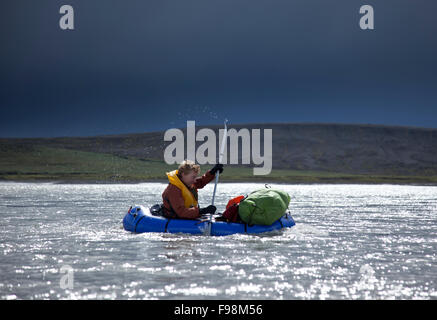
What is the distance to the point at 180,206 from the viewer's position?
1289 centimetres

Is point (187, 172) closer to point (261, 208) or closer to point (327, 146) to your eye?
point (261, 208)

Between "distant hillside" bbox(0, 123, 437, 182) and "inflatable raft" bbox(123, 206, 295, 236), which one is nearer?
"inflatable raft" bbox(123, 206, 295, 236)

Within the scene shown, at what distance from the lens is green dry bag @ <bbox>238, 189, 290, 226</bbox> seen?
12781 mm

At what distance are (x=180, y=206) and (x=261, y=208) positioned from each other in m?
2.24

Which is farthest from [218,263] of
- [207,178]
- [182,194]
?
[207,178]

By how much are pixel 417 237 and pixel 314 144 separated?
139899 mm

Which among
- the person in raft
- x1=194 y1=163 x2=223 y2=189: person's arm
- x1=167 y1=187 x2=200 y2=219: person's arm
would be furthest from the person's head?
x1=194 y1=163 x2=223 y2=189: person's arm

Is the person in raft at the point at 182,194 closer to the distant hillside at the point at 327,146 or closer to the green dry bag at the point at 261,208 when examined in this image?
the green dry bag at the point at 261,208

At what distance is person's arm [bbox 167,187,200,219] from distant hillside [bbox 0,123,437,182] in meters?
109

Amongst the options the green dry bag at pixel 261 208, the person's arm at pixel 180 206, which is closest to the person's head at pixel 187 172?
the person's arm at pixel 180 206

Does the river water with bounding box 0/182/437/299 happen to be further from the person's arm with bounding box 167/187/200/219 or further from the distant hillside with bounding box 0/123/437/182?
the distant hillside with bounding box 0/123/437/182
